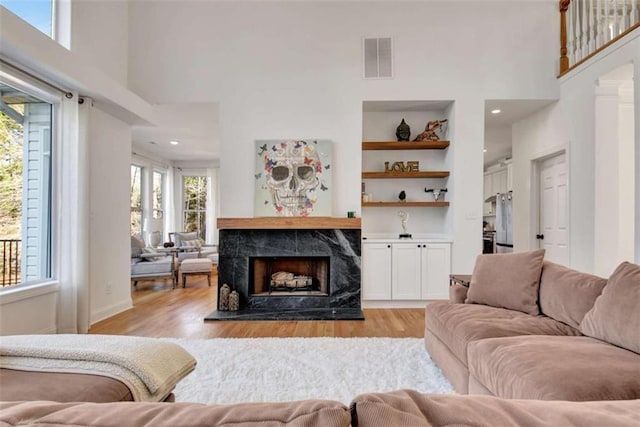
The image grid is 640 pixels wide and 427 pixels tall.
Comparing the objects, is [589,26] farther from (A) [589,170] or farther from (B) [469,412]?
(B) [469,412]

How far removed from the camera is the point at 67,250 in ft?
11.3

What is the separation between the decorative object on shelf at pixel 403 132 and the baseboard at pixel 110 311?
419 cm

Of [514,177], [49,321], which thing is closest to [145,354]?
[49,321]

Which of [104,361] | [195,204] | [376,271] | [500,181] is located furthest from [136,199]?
[500,181]

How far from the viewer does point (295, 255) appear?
4.25 m

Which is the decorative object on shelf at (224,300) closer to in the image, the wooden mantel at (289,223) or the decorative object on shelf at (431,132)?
the wooden mantel at (289,223)

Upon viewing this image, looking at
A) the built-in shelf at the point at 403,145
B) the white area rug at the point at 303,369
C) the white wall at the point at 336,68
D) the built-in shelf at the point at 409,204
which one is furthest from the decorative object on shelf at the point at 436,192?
the white area rug at the point at 303,369

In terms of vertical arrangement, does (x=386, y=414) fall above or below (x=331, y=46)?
below

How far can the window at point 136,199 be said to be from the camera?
7375mm

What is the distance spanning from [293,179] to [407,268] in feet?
6.09

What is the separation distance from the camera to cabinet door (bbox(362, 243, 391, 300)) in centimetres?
438

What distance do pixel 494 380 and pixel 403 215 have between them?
3.36m

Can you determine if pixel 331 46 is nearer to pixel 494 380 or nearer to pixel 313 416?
pixel 494 380

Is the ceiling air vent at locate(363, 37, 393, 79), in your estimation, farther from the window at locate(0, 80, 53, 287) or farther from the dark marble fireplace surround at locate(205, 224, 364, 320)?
the window at locate(0, 80, 53, 287)
